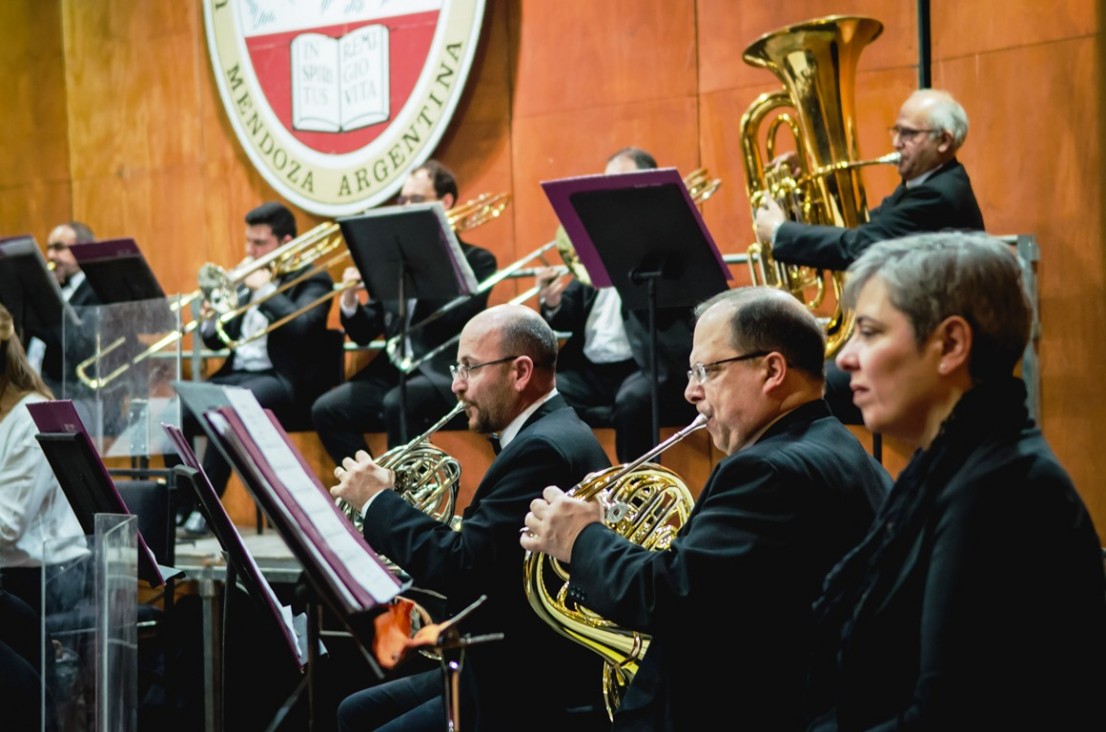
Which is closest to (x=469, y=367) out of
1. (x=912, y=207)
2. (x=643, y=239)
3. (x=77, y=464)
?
(x=77, y=464)

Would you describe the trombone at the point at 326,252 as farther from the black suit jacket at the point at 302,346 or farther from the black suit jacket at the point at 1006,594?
the black suit jacket at the point at 1006,594

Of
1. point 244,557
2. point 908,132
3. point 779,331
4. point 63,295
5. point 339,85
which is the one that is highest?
point 339,85

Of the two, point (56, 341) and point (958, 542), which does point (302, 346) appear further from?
point (958, 542)

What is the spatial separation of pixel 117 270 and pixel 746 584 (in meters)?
4.40

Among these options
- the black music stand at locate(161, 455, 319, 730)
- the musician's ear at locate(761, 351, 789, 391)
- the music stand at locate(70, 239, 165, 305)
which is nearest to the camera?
the musician's ear at locate(761, 351, 789, 391)

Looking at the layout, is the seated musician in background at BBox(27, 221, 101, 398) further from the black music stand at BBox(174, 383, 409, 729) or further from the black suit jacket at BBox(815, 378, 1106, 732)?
the black suit jacket at BBox(815, 378, 1106, 732)

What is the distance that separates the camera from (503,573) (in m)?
2.85

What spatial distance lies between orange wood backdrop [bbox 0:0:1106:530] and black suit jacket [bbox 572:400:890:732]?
2644mm

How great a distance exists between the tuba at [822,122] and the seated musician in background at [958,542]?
8.72 ft

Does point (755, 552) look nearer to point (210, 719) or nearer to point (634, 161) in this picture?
point (210, 719)

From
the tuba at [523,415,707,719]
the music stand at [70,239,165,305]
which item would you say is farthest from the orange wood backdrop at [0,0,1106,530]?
the tuba at [523,415,707,719]

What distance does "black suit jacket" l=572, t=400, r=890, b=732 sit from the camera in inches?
85.5

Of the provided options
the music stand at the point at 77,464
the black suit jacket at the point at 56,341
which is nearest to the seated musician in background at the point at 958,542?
the music stand at the point at 77,464

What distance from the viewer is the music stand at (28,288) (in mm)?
5453
